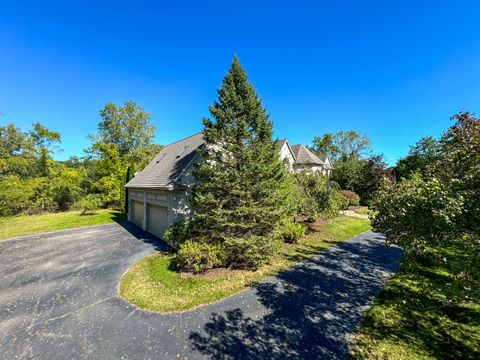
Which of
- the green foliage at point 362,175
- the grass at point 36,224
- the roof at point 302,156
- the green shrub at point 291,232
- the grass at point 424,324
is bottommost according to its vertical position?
the grass at point 424,324

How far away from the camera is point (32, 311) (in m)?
5.61

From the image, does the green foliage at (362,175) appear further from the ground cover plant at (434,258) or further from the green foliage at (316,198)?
the ground cover plant at (434,258)

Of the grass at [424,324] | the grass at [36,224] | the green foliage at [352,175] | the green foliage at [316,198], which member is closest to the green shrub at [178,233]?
→ the green foliage at [316,198]

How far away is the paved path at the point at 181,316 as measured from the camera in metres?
4.22

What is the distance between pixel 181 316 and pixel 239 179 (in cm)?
477

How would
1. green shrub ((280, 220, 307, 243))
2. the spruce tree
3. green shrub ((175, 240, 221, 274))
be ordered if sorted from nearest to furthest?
green shrub ((175, 240, 221, 274))
the spruce tree
green shrub ((280, 220, 307, 243))

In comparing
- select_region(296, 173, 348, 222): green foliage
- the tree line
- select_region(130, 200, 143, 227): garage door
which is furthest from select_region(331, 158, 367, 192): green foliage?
the tree line

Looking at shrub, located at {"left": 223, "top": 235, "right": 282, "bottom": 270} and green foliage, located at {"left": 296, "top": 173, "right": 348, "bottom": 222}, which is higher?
green foliage, located at {"left": 296, "top": 173, "right": 348, "bottom": 222}

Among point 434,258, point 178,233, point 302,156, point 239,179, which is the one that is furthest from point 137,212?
point 302,156

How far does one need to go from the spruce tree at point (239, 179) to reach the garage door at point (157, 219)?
14.5 ft

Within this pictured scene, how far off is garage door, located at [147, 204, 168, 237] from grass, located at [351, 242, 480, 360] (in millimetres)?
10299

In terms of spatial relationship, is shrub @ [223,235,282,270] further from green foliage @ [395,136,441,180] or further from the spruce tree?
green foliage @ [395,136,441,180]

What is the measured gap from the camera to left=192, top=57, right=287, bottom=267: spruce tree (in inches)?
306

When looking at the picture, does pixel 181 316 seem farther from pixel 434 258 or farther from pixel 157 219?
pixel 157 219
